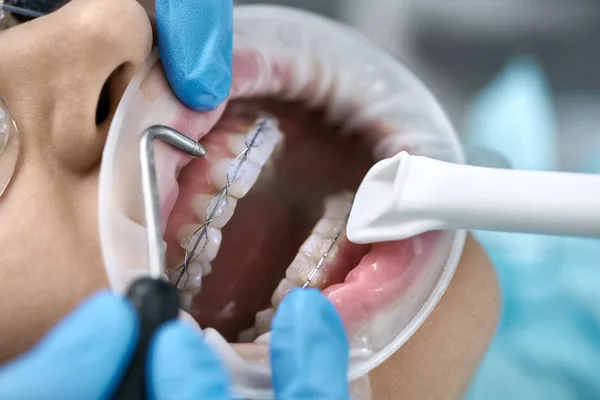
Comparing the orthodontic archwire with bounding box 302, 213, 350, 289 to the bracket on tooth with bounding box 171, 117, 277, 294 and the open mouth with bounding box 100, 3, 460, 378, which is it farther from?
the bracket on tooth with bounding box 171, 117, 277, 294

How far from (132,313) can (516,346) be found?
66 cm

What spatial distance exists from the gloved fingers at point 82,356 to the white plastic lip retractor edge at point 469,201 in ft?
0.93

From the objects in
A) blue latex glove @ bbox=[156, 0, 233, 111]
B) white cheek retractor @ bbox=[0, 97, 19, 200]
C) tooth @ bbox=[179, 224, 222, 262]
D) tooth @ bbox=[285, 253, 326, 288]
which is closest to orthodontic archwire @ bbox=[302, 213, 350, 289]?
tooth @ bbox=[285, 253, 326, 288]

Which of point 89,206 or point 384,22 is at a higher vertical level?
point 89,206

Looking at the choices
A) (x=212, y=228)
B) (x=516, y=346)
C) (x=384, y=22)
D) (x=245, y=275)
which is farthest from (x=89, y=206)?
(x=384, y=22)

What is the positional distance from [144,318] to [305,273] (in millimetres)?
300

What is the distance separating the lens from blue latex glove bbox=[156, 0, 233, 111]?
670 millimetres

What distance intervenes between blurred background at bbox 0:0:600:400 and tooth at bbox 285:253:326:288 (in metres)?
0.35

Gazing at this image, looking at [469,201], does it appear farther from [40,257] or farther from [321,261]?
[40,257]

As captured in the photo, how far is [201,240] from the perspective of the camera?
2.43 ft

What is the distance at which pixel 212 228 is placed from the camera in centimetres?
75

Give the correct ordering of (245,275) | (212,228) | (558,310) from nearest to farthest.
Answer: (212,228), (245,275), (558,310)

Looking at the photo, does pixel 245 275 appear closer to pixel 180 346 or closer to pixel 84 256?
pixel 84 256

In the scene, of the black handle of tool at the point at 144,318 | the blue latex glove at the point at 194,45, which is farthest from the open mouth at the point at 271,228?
the black handle of tool at the point at 144,318
